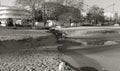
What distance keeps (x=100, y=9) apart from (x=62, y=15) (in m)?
37.2

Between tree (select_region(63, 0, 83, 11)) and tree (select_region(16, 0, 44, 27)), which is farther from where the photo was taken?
tree (select_region(63, 0, 83, 11))

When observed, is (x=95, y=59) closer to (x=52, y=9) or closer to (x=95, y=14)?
(x=52, y=9)

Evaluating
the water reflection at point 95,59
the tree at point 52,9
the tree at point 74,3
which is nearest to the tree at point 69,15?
the tree at point 52,9

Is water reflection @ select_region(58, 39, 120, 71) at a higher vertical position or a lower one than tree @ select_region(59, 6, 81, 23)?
lower

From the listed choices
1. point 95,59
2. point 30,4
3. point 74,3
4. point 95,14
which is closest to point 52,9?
point 74,3

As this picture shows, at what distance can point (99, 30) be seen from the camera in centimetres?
4209

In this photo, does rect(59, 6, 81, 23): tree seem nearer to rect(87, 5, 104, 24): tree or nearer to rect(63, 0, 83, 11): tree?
rect(63, 0, 83, 11): tree

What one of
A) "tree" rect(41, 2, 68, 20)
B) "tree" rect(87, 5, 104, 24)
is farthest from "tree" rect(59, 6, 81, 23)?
"tree" rect(87, 5, 104, 24)

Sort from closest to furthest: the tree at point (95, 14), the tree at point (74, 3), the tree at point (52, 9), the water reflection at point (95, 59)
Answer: the water reflection at point (95, 59), the tree at point (52, 9), the tree at point (74, 3), the tree at point (95, 14)

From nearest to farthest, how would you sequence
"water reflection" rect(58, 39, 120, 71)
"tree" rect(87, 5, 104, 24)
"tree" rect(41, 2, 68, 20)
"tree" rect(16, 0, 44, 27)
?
1. "water reflection" rect(58, 39, 120, 71)
2. "tree" rect(16, 0, 44, 27)
3. "tree" rect(41, 2, 68, 20)
4. "tree" rect(87, 5, 104, 24)

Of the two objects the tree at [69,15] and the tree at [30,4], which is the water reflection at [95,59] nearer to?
the tree at [30,4]

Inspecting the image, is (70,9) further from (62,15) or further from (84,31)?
(84,31)

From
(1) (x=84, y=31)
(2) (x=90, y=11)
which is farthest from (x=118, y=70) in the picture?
(2) (x=90, y=11)

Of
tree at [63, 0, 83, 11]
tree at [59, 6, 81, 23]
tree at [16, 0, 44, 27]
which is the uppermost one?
tree at [63, 0, 83, 11]
